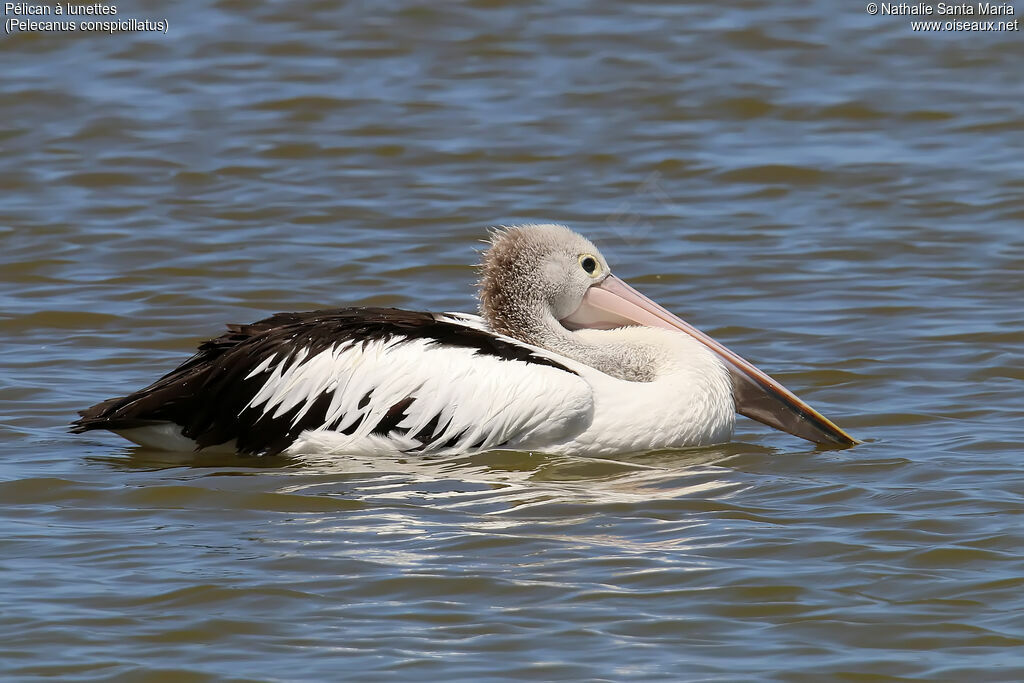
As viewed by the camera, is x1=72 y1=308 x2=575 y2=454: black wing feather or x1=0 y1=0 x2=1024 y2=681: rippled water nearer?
x1=0 y1=0 x2=1024 y2=681: rippled water

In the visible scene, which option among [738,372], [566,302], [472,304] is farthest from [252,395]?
[472,304]

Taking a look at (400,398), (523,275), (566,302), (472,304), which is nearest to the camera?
(400,398)

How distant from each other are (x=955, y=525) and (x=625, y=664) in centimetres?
153

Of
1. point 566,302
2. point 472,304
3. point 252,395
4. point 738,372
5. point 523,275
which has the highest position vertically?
point 523,275

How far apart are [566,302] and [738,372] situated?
725mm

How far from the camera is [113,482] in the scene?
A: 608 centimetres

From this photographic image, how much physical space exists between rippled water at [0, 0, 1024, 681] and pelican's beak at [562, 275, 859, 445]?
121 millimetres

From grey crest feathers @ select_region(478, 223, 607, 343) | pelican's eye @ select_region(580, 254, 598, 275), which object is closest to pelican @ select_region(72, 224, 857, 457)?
grey crest feathers @ select_region(478, 223, 607, 343)

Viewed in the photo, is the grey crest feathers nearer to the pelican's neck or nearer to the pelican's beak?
the pelican's neck

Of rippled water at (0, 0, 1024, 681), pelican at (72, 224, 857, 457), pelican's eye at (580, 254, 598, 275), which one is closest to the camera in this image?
rippled water at (0, 0, 1024, 681)

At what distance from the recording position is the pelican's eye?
6.88 metres

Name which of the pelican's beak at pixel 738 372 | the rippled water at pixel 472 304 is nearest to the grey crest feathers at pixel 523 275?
the pelican's beak at pixel 738 372

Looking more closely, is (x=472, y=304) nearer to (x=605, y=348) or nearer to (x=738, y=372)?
(x=605, y=348)

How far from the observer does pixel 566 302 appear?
6891 mm
